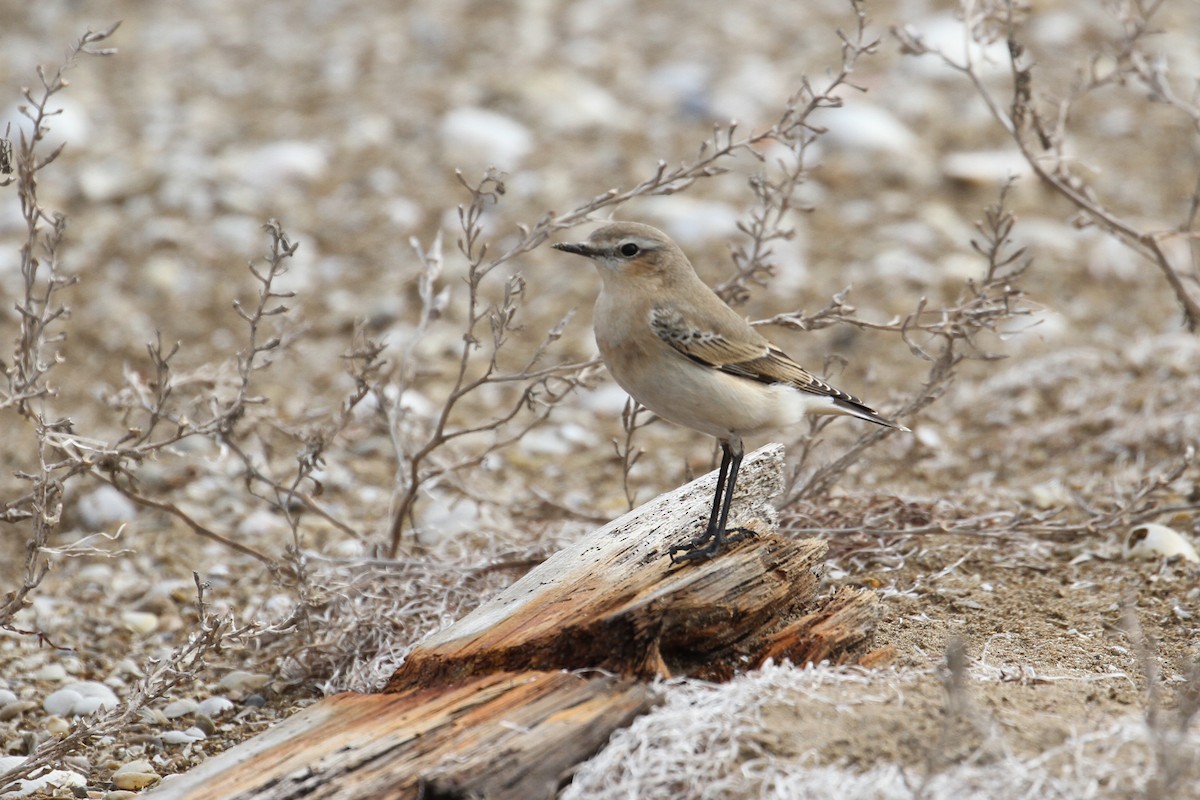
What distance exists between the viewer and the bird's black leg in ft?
16.0

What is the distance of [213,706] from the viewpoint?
5621 millimetres

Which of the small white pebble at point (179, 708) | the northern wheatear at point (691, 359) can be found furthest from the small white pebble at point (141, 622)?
the northern wheatear at point (691, 359)

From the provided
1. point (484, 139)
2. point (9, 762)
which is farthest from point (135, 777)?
point (484, 139)

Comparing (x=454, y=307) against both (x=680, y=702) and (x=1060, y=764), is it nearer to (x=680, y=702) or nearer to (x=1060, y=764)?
(x=680, y=702)

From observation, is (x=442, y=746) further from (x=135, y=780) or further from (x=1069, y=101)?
(x=1069, y=101)

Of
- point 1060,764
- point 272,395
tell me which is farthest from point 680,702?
point 272,395

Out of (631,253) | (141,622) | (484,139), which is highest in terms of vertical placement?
(484,139)

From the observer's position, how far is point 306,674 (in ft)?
19.1

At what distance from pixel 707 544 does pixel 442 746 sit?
1.48 m

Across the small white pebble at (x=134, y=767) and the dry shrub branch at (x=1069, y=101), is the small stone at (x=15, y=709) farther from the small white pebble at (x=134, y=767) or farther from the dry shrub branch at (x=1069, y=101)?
the dry shrub branch at (x=1069, y=101)

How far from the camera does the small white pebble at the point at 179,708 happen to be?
553 centimetres

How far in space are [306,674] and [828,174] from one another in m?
6.91

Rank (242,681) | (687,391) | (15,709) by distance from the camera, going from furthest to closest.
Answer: (242,681) < (15,709) < (687,391)

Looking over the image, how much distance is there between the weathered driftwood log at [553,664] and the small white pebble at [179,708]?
1390 mm
